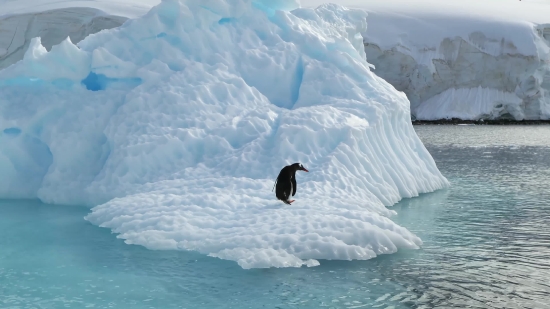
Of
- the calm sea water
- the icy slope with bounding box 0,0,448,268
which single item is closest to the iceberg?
the icy slope with bounding box 0,0,448,268

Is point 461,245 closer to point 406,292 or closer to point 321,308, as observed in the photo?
point 406,292

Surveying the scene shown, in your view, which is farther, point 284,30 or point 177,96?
point 284,30

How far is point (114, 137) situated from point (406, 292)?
585cm

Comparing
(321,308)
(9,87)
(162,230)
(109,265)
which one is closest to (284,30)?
(9,87)

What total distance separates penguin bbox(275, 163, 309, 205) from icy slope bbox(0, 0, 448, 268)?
191 millimetres

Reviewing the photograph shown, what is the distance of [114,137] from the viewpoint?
32.4ft

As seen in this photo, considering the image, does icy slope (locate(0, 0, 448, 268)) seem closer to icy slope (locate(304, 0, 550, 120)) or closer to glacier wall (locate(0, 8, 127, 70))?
glacier wall (locate(0, 8, 127, 70))

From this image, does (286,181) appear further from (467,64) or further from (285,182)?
(467,64)

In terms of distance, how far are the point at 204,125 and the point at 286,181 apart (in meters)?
2.83

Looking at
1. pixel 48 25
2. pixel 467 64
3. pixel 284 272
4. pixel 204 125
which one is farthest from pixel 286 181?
pixel 467 64

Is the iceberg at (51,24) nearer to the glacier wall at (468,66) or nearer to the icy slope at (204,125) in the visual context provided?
the glacier wall at (468,66)

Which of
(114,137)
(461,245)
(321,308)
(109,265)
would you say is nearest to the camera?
(321,308)

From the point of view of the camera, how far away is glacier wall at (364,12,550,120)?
35781 mm

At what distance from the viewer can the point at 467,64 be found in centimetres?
3675
